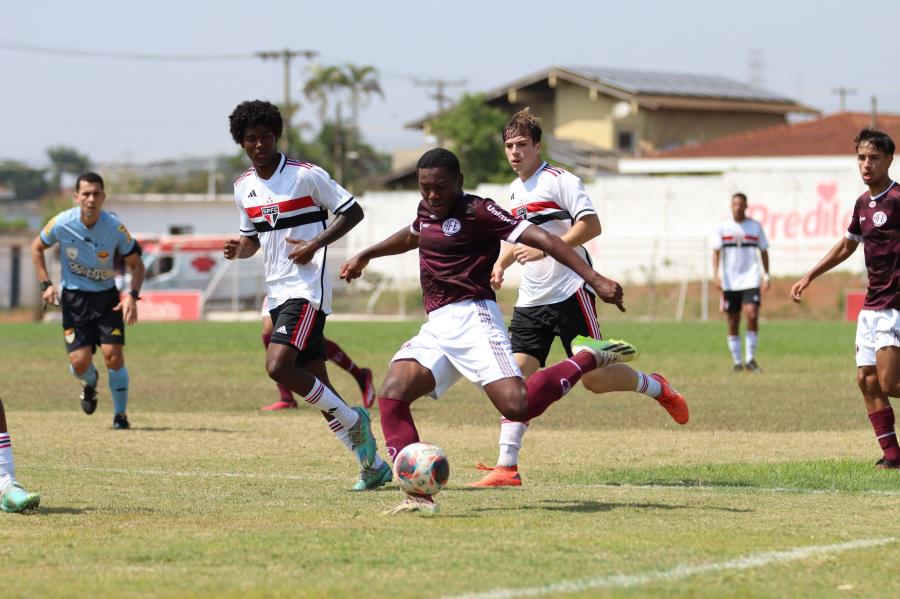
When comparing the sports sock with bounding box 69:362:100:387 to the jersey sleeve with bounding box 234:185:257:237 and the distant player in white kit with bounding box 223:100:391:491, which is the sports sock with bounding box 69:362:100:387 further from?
the distant player in white kit with bounding box 223:100:391:491

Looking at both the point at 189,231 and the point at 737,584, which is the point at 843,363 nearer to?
the point at 737,584

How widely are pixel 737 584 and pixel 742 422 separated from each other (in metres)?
8.71

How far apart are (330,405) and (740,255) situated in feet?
40.6

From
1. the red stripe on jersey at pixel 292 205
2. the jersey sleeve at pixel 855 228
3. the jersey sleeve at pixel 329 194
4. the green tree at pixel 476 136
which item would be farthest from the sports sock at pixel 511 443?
the green tree at pixel 476 136

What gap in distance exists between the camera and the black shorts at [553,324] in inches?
396

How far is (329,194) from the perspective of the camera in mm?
9602

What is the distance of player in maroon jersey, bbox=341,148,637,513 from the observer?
7.93 meters

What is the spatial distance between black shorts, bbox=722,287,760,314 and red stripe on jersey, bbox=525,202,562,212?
1109 cm

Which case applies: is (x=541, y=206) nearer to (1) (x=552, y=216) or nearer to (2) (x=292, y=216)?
(1) (x=552, y=216)

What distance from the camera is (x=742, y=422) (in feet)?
47.2

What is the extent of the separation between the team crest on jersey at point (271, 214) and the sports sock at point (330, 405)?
1.10m

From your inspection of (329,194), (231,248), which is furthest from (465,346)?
(231,248)

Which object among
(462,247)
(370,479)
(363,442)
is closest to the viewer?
(462,247)

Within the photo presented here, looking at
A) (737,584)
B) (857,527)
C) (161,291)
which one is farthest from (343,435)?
(161,291)
